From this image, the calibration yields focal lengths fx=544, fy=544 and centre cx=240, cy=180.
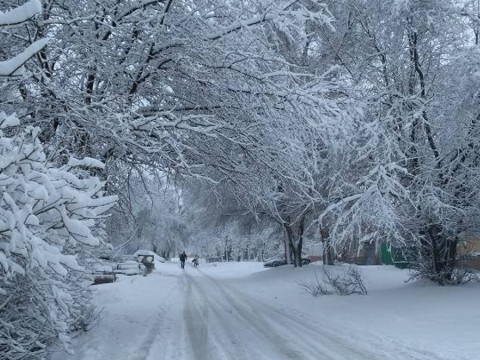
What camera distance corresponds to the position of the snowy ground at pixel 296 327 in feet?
26.0

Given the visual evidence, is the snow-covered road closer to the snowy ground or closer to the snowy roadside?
the snowy ground

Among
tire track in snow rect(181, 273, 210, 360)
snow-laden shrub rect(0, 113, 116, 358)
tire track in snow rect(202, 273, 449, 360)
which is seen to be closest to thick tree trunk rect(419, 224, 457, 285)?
tire track in snow rect(202, 273, 449, 360)

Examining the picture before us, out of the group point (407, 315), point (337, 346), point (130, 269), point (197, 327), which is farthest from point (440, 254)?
point (130, 269)

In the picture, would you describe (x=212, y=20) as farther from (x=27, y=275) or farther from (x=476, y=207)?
(x=476, y=207)

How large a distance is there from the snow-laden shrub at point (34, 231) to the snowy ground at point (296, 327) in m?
2.22

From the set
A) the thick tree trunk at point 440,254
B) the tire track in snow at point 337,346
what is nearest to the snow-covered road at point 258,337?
the tire track in snow at point 337,346

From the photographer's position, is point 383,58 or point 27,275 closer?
point 27,275

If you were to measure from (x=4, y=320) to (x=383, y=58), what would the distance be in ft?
36.4

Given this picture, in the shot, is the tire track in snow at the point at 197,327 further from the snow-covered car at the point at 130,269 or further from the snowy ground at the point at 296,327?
the snow-covered car at the point at 130,269

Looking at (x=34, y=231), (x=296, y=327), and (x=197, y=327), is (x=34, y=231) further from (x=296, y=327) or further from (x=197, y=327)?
(x=296, y=327)

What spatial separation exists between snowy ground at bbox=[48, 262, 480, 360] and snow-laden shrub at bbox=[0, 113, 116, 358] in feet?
7.30

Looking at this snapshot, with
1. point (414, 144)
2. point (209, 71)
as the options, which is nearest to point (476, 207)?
point (414, 144)

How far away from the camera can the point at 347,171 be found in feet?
42.4

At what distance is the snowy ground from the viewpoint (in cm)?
793
